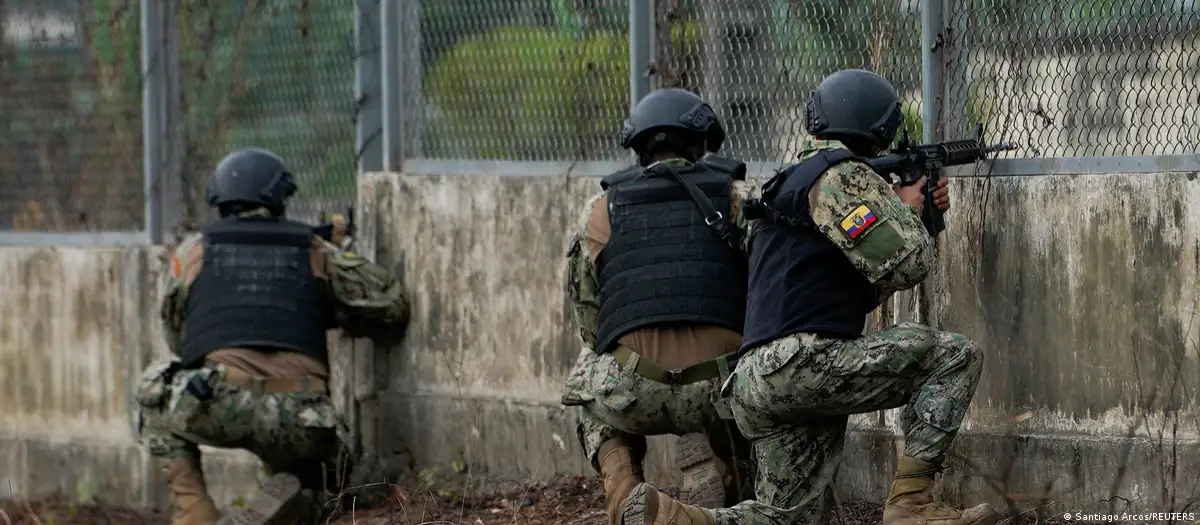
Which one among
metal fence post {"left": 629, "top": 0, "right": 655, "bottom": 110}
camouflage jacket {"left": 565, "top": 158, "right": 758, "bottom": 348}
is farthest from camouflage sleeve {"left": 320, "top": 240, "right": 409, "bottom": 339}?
camouflage jacket {"left": 565, "top": 158, "right": 758, "bottom": 348}

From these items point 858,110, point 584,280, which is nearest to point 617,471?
point 584,280

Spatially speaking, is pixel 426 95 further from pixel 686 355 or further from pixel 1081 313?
pixel 1081 313

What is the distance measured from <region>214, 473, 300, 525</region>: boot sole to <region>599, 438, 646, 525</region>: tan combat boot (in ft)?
5.48

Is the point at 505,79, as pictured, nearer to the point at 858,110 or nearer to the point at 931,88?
the point at 931,88

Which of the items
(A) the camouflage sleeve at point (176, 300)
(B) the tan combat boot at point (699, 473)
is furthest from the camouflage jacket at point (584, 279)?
(A) the camouflage sleeve at point (176, 300)

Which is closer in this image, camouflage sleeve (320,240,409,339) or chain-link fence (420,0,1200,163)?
chain-link fence (420,0,1200,163)

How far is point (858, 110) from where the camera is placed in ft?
17.6

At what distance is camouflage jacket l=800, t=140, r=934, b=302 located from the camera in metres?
5.09

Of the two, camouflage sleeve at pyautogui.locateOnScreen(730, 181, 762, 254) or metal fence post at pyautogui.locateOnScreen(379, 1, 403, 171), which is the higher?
metal fence post at pyautogui.locateOnScreen(379, 1, 403, 171)

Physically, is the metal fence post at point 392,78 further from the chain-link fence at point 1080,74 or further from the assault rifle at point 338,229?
the chain-link fence at point 1080,74

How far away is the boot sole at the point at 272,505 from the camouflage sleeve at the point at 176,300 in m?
0.87

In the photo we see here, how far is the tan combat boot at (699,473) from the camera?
5.84m

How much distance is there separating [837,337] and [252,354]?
3.11 meters

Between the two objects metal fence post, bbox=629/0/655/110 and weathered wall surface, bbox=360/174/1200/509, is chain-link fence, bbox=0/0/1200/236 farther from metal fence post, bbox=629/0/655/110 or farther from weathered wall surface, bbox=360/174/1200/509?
weathered wall surface, bbox=360/174/1200/509
